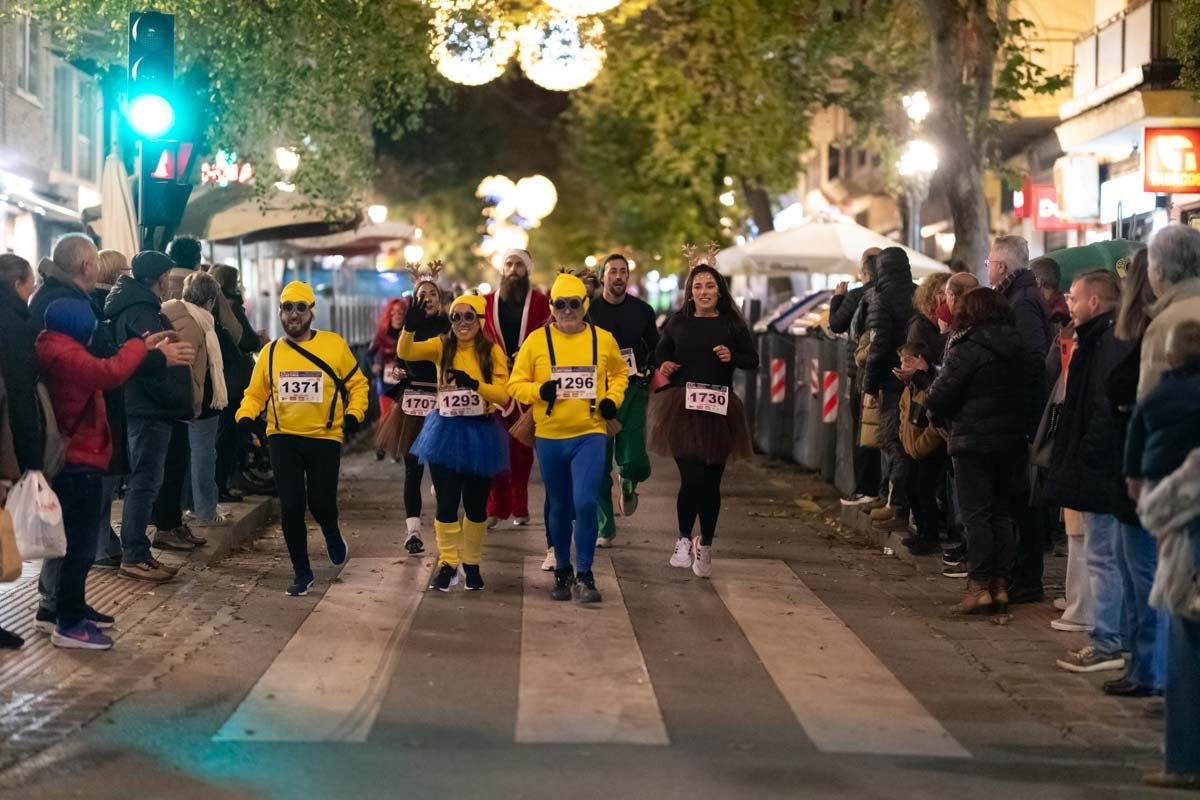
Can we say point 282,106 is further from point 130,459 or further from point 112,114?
point 130,459

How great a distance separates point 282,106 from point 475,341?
1110 cm

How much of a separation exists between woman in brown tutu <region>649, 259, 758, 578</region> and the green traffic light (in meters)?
4.29

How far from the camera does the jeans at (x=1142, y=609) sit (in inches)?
327

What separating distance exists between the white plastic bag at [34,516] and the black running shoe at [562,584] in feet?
10.8

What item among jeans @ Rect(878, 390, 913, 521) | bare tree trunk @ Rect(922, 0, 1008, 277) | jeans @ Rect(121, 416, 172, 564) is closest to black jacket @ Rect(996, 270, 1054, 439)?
jeans @ Rect(878, 390, 913, 521)

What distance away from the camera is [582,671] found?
8938mm

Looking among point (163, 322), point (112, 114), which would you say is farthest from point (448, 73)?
point (163, 322)

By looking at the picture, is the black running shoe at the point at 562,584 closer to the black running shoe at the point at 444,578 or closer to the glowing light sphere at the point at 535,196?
the black running shoe at the point at 444,578

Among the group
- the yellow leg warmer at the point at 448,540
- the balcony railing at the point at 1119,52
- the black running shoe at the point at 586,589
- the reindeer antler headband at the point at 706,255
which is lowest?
the black running shoe at the point at 586,589

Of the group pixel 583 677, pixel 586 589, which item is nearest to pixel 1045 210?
pixel 586 589

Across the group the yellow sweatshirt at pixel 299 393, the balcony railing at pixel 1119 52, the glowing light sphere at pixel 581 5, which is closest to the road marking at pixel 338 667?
Result: the yellow sweatshirt at pixel 299 393

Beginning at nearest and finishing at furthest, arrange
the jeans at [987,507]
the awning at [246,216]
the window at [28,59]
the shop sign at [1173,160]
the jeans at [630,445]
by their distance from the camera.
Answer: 1. the jeans at [987,507]
2. the jeans at [630,445]
3. the shop sign at [1173,160]
4. the awning at [246,216]
5. the window at [28,59]

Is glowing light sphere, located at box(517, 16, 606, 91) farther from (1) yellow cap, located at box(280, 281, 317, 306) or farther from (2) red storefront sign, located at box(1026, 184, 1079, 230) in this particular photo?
(2) red storefront sign, located at box(1026, 184, 1079, 230)

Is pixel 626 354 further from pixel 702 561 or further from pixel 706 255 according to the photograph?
pixel 702 561
